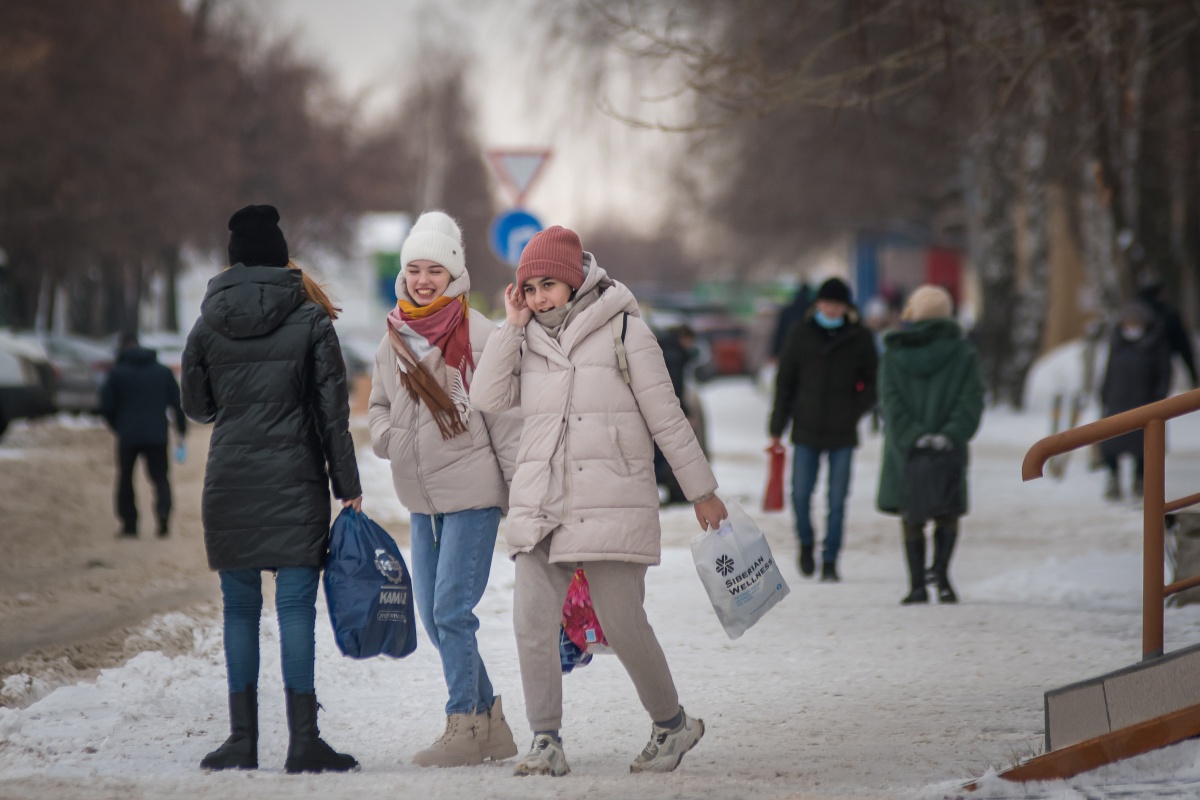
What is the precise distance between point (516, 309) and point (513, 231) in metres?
8.73

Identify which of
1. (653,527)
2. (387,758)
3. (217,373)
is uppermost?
(217,373)

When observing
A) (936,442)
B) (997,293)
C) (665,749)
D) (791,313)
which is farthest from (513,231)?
(997,293)

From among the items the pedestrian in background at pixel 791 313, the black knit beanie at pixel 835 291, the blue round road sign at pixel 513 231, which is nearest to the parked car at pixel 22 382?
the blue round road sign at pixel 513 231

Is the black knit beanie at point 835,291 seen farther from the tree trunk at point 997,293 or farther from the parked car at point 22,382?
the tree trunk at point 997,293

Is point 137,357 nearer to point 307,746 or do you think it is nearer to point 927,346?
point 927,346

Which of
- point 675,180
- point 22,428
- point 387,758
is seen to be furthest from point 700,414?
point 22,428

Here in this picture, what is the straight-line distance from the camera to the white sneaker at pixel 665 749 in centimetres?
521

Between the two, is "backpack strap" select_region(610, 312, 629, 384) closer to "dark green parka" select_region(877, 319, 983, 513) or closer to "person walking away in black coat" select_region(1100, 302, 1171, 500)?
"dark green parka" select_region(877, 319, 983, 513)

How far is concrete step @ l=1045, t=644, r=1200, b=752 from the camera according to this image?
4898mm

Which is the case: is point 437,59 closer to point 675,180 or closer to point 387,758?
point 675,180

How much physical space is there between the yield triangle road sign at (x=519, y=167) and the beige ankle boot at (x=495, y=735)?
900 centimetres

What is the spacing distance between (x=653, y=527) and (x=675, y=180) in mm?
21753

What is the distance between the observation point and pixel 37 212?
30859 millimetres

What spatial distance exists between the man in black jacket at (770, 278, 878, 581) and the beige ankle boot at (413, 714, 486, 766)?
451 centimetres
